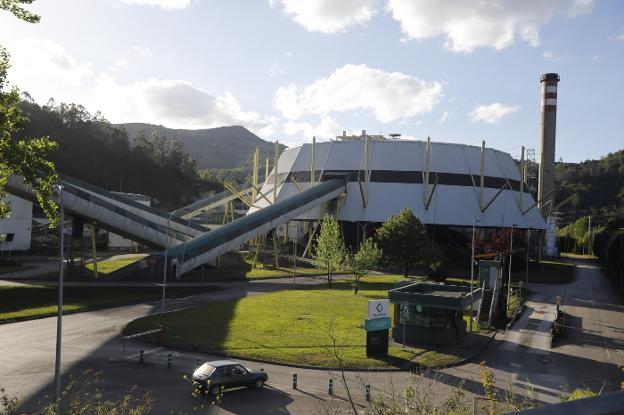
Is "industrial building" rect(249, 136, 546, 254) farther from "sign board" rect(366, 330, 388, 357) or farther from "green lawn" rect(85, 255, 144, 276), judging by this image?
"sign board" rect(366, 330, 388, 357)

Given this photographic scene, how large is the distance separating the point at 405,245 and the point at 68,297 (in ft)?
120

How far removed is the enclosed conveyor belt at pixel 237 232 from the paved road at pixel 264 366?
465 inches

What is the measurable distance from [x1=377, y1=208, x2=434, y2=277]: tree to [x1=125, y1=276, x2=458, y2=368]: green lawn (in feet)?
44.1

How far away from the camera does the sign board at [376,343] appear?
26250mm

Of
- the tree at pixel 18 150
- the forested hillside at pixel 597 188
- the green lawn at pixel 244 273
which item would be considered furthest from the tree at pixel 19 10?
the forested hillside at pixel 597 188

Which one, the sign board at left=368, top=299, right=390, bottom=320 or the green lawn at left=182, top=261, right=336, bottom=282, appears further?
the green lawn at left=182, top=261, right=336, bottom=282

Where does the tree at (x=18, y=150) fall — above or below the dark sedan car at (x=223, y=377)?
above

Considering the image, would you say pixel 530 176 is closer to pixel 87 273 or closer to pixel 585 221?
pixel 585 221

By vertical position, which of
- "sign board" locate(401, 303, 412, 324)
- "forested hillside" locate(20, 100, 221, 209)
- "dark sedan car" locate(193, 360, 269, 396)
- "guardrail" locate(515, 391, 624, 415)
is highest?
"forested hillside" locate(20, 100, 221, 209)

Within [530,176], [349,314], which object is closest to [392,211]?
[349,314]

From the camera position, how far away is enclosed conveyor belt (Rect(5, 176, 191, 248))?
47.0m

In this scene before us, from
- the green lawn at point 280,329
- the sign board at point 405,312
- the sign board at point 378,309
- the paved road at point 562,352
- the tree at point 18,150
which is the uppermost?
the tree at point 18,150

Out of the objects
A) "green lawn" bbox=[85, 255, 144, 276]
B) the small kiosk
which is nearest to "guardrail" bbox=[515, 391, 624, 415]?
the small kiosk

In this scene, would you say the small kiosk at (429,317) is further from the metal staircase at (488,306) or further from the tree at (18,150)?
the tree at (18,150)
